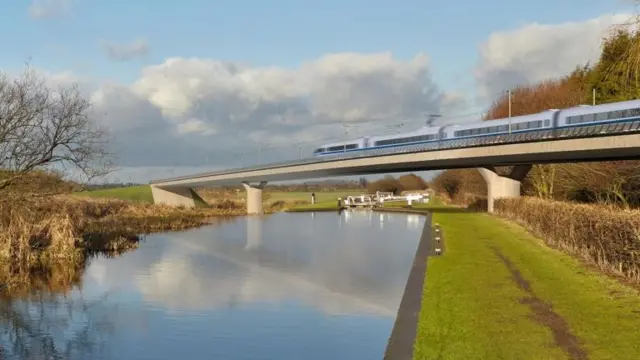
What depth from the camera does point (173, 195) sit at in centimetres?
10550

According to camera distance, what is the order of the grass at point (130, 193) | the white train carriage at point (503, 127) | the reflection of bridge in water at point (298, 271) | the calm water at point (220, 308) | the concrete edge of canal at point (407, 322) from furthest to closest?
the grass at point (130, 193) → the white train carriage at point (503, 127) → the reflection of bridge in water at point (298, 271) → the calm water at point (220, 308) → the concrete edge of canal at point (407, 322)

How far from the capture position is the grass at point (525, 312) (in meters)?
11.0

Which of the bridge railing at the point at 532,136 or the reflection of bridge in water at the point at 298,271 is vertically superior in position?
the bridge railing at the point at 532,136

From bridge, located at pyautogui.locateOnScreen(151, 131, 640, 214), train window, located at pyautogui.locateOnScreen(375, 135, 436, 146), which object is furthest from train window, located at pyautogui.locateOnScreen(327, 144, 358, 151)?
bridge, located at pyautogui.locateOnScreen(151, 131, 640, 214)

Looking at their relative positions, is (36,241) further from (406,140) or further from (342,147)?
(342,147)

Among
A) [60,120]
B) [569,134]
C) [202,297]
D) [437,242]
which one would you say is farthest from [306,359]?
[569,134]

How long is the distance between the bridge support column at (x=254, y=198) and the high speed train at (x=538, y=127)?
48.3 ft

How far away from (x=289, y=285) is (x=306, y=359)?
9915 millimetres

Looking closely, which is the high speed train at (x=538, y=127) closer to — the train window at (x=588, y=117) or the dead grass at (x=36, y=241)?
the train window at (x=588, y=117)

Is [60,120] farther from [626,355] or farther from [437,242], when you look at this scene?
[626,355]

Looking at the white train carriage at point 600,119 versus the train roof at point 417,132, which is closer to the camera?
the white train carriage at point 600,119

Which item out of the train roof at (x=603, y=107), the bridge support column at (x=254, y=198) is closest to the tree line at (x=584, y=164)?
the train roof at (x=603, y=107)

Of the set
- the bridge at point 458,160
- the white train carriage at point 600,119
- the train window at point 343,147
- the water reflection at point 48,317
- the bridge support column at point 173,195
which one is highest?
the train window at point 343,147

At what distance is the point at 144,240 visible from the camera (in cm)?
4169
